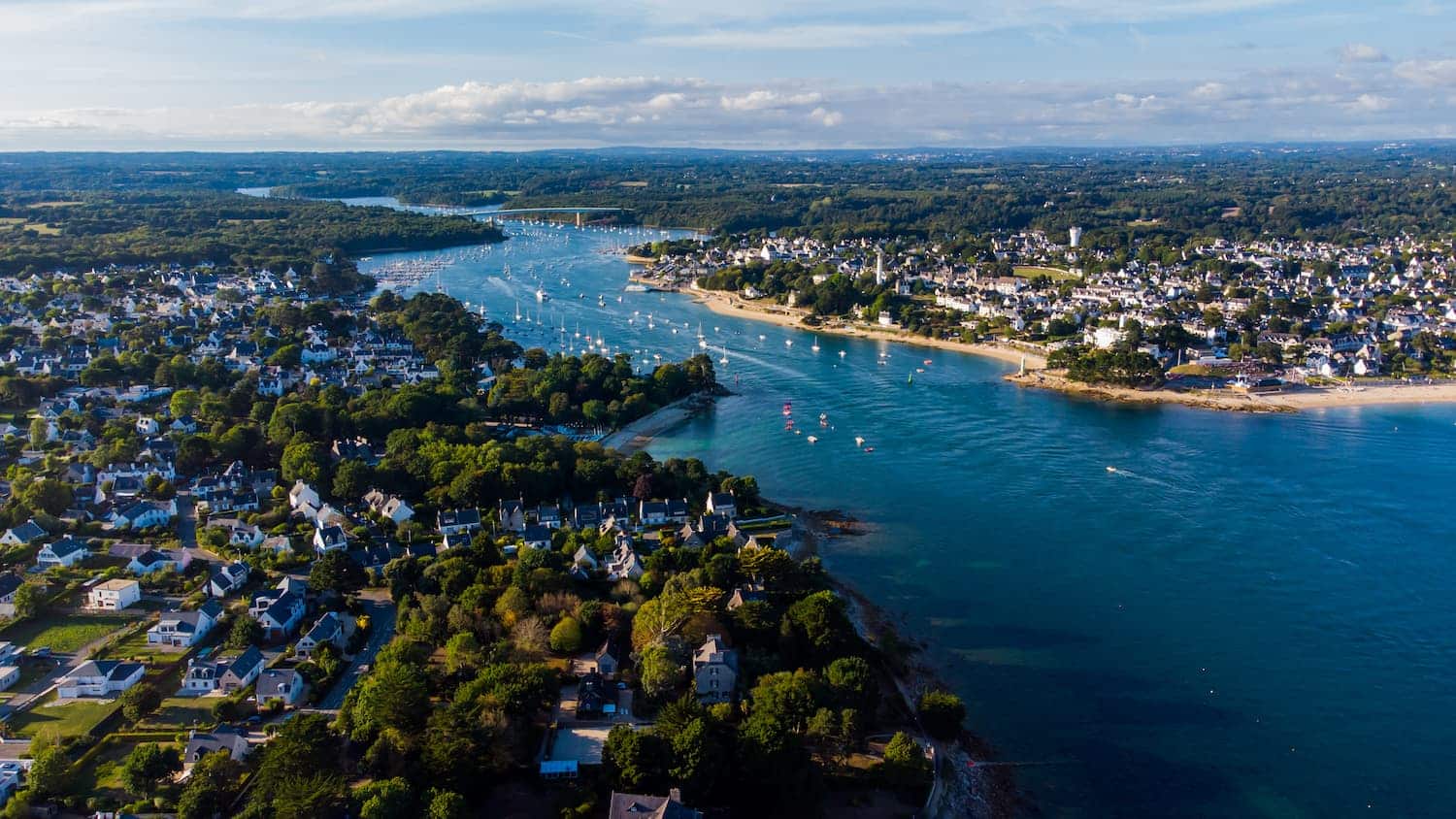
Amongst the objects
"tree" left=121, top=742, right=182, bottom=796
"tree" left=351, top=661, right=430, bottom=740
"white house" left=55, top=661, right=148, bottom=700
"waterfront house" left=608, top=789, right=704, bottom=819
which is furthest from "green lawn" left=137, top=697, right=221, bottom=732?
"waterfront house" left=608, top=789, right=704, bottom=819

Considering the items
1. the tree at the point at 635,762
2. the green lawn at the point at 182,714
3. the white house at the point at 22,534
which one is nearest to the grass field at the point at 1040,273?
the tree at the point at 635,762

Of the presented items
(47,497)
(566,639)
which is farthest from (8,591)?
(566,639)

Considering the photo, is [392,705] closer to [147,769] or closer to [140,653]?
[147,769]

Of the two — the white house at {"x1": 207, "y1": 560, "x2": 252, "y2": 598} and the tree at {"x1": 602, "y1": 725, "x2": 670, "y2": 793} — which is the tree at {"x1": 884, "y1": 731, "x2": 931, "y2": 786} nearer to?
the tree at {"x1": 602, "y1": 725, "x2": 670, "y2": 793}

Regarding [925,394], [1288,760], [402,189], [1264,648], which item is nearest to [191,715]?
[1288,760]

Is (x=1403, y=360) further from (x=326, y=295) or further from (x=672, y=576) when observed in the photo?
(x=326, y=295)

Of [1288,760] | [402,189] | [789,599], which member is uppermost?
[402,189]

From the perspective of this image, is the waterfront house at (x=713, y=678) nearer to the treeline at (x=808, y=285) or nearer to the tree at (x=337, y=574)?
the tree at (x=337, y=574)
